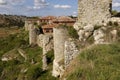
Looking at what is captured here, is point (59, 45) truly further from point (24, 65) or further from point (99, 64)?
point (24, 65)

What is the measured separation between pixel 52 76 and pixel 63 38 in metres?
3.08

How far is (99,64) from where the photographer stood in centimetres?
1516

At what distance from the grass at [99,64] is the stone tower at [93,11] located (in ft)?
27.8

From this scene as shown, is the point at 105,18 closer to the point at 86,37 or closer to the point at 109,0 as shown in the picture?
the point at 109,0

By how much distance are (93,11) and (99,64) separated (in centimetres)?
1099

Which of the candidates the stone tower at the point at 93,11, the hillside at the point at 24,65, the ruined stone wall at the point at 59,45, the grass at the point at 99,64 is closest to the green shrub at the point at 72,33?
the ruined stone wall at the point at 59,45

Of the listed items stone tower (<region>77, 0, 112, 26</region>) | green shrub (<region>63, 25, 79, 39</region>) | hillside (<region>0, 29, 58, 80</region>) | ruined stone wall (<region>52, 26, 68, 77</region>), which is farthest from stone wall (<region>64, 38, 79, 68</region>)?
stone tower (<region>77, 0, 112, 26</region>)

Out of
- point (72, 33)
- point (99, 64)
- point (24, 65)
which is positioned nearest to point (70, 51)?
point (72, 33)

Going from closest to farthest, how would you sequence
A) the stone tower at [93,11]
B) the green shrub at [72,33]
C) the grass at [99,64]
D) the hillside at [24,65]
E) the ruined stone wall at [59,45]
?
the grass at [99,64], the green shrub at [72,33], the ruined stone wall at [59,45], the stone tower at [93,11], the hillside at [24,65]

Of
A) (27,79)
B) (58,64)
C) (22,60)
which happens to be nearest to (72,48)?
(58,64)

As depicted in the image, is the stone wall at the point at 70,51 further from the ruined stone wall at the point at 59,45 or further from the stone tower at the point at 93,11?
the stone tower at the point at 93,11

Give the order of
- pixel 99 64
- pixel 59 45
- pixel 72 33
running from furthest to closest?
pixel 59 45, pixel 72 33, pixel 99 64

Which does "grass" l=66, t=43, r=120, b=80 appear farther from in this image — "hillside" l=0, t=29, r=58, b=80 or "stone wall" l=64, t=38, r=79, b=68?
"hillside" l=0, t=29, r=58, b=80

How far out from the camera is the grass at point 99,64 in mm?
14336
